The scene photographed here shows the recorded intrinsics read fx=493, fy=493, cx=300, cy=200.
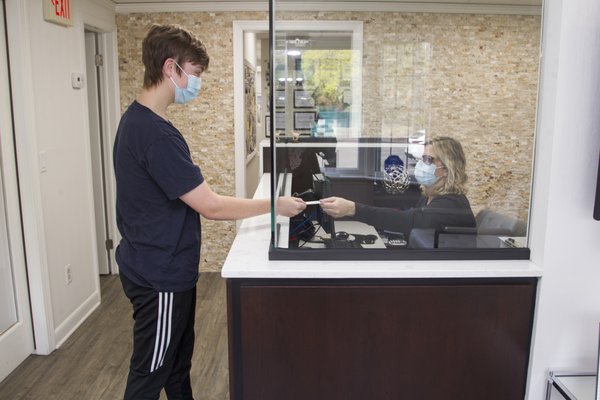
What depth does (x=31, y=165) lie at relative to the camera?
2770 millimetres

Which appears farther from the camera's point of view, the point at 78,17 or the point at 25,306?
the point at 78,17

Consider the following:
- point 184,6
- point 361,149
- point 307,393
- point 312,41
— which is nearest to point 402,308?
point 307,393

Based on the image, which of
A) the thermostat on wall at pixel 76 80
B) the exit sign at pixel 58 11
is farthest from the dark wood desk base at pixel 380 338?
the thermostat on wall at pixel 76 80

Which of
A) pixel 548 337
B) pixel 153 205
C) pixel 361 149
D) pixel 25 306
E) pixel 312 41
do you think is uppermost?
pixel 312 41

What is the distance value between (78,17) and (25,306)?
1943 millimetres

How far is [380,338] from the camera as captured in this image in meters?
1.48

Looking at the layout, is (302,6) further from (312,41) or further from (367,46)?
(367,46)

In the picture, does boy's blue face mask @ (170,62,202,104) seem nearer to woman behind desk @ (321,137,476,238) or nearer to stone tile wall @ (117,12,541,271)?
stone tile wall @ (117,12,541,271)

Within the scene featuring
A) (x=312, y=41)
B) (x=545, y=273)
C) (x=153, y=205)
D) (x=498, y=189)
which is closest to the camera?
(x=545, y=273)

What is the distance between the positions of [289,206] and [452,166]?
0.68 metres

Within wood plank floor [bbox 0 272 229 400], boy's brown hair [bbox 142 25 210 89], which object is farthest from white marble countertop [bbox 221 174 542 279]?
wood plank floor [bbox 0 272 229 400]

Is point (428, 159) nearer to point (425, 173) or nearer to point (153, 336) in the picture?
point (425, 173)

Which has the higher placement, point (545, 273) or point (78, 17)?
point (78, 17)

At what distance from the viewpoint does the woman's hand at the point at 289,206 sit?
1.62 m
